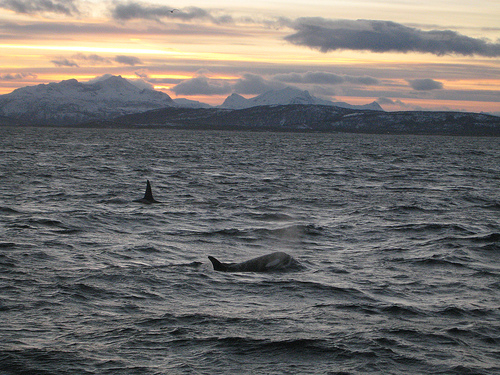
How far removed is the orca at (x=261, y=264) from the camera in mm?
16734

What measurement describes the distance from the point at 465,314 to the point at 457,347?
225 centimetres

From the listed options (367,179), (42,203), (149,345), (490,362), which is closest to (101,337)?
(149,345)

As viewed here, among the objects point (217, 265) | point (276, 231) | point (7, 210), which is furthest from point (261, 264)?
point (7, 210)

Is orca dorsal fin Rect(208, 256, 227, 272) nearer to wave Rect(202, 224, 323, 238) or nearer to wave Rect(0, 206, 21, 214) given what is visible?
wave Rect(202, 224, 323, 238)

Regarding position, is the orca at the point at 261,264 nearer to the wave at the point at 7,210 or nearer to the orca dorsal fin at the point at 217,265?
the orca dorsal fin at the point at 217,265

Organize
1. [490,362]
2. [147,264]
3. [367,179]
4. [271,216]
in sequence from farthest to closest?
[367,179], [271,216], [147,264], [490,362]

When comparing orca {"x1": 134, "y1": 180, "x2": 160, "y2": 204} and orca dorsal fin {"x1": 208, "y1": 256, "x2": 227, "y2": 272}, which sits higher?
orca dorsal fin {"x1": 208, "y1": 256, "x2": 227, "y2": 272}

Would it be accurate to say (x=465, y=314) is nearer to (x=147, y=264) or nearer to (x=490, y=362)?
(x=490, y=362)

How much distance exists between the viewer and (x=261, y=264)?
1708cm

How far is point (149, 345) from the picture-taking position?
10.7 metres

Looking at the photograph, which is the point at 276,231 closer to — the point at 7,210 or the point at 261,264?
the point at 261,264

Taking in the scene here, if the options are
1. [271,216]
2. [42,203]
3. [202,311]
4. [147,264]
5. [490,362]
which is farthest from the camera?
[42,203]

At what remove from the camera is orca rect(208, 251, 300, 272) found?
1673 cm

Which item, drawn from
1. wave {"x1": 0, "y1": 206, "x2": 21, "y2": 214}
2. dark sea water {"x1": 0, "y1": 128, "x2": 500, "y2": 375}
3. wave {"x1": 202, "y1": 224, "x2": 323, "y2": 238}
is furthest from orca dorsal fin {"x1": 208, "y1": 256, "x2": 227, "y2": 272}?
wave {"x1": 0, "y1": 206, "x2": 21, "y2": 214}
